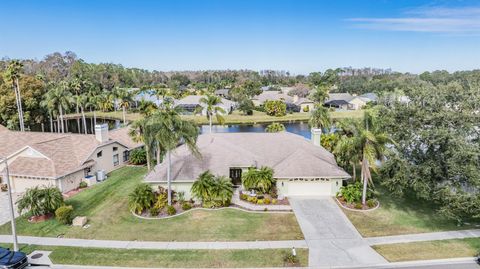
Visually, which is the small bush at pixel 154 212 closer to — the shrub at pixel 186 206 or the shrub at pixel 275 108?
the shrub at pixel 186 206

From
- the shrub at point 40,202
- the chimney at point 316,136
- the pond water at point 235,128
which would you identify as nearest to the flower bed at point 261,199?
the chimney at point 316,136

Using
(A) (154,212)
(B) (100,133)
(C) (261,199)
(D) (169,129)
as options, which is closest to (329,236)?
(C) (261,199)

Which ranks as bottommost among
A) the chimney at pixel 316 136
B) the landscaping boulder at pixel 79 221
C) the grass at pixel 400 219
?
the grass at pixel 400 219

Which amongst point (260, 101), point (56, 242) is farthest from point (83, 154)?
point (260, 101)

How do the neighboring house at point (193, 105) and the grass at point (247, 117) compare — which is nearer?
the grass at point (247, 117)

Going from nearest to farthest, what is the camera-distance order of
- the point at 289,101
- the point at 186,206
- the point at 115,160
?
the point at 186,206
the point at 115,160
the point at 289,101

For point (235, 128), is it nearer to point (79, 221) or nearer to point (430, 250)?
point (79, 221)

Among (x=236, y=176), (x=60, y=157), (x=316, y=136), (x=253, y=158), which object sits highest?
(x=316, y=136)
